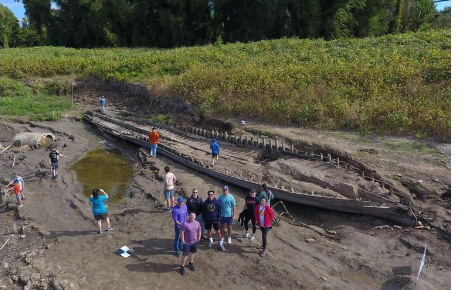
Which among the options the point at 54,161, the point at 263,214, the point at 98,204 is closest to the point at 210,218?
the point at 263,214

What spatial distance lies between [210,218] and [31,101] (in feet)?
79.3

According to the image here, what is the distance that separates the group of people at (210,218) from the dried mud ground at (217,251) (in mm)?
336

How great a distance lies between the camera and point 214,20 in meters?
47.2

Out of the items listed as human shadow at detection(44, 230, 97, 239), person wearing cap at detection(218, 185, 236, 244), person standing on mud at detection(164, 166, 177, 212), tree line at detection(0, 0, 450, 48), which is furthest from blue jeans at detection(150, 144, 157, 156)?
tree line at detection(0, 0, 450, 48)

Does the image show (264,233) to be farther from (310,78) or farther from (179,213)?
(310,78)

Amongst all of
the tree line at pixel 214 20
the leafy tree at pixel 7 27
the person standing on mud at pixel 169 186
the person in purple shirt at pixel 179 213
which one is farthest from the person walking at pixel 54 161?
the leafy tree at pixel 7 27

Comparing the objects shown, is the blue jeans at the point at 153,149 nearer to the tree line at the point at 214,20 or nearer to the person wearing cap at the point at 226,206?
the person wearing cap at the point at 226,206

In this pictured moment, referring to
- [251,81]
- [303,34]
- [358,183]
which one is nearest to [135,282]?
[358,183]

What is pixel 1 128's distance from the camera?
76.1 ft

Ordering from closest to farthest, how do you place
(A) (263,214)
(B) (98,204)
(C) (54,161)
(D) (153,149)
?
(A) (263,214)
(B) (98,204)
(C) (54,161)
(D) (153,149)

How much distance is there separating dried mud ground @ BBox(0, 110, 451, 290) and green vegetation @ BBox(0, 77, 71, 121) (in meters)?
13.2

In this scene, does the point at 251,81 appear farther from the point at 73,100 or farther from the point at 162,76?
the point at 73,100

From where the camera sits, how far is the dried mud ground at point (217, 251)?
8367mm

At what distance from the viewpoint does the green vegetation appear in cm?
2552
